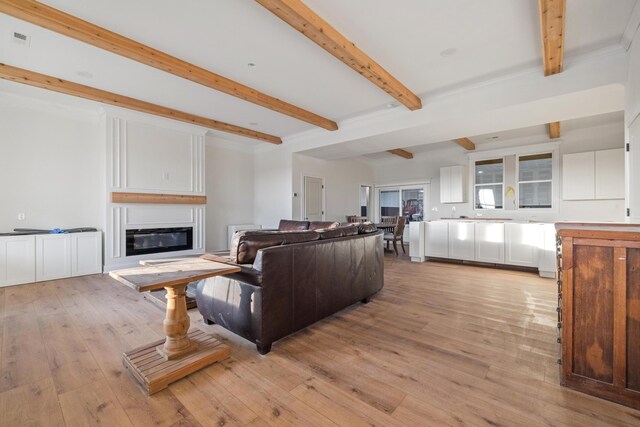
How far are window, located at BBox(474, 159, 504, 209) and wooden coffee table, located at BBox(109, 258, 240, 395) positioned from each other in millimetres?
6874

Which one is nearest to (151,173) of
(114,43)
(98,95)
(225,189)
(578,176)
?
(98,95)

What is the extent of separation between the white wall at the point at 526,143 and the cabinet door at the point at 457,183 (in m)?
0.26

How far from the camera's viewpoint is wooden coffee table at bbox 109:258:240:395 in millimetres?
1654

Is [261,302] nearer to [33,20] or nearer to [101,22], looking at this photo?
[101,22]

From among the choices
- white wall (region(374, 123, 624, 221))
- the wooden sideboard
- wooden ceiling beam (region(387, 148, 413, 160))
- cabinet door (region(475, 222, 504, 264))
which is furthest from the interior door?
the wooden sideboard

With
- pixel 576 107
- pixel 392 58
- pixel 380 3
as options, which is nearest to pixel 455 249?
pixel 576 107

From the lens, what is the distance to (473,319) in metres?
2.72

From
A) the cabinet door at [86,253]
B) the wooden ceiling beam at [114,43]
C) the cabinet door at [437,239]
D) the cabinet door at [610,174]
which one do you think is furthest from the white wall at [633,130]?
the cabinet door at [86,253]

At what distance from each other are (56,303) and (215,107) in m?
3.52

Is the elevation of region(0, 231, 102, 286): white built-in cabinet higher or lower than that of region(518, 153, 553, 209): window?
lower

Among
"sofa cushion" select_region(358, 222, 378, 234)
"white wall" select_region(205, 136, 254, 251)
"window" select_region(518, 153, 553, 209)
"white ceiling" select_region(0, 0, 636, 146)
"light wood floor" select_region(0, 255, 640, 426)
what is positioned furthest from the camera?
"white wall" select_region(205, 136, 254, 251)

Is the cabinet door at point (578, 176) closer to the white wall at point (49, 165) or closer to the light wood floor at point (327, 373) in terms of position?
the light wood floor at point (327, 373)

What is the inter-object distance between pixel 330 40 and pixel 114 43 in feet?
7.12

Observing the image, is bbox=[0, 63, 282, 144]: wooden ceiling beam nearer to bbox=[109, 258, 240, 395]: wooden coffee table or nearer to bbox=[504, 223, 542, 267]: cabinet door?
bbox=[109, 258, 240, 395]: wooden coffee table
